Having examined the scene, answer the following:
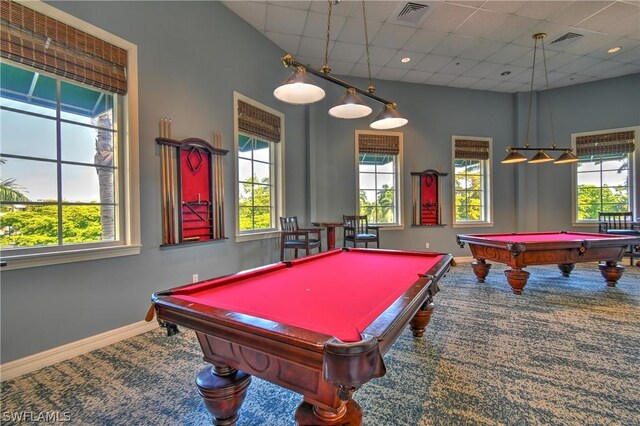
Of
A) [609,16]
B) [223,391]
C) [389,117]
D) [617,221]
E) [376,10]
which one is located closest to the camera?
[223,391]

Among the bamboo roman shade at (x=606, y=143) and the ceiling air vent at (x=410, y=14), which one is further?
the bamboo roman shade at (x=606, y=143)

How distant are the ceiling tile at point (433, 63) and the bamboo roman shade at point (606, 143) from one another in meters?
3.33

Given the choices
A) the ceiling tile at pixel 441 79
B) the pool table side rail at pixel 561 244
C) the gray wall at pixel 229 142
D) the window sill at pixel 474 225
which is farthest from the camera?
the window sill at pixel 474 225

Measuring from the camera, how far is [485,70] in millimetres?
5297

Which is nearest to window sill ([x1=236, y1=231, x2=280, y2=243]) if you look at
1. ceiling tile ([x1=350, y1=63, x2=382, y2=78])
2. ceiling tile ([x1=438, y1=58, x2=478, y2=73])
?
ceiling tile ([x1=350, y1=63, x2=382, y2=78])

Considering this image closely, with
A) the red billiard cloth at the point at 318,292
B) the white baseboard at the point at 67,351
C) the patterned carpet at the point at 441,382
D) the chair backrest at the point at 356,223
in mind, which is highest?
the chair backrest at the point at 356,223

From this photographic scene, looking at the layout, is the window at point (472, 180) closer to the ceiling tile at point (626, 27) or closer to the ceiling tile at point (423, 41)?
the ceiling tile at point (423, 41)

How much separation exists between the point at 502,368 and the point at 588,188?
5.90 meters

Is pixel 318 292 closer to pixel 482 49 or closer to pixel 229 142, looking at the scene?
pixel 229 142

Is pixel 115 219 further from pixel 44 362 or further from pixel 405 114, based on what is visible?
pixel 405 114

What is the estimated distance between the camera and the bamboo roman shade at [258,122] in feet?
12.3

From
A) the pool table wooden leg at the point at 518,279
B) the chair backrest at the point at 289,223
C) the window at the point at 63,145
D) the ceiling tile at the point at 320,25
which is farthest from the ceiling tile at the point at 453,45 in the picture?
the window at the point at 63,145

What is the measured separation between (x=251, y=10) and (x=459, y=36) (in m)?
2.96

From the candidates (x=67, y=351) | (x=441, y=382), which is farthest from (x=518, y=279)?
(x=67, y=351)
